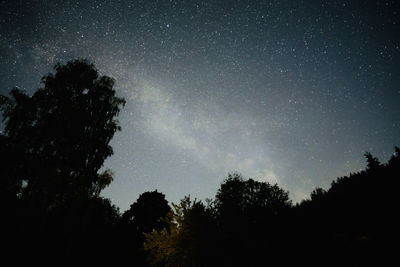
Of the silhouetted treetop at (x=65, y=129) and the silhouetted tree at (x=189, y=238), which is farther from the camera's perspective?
the silhouetted treetop at (x=65, y=129)

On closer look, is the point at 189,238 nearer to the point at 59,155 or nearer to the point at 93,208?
the point at 93,208

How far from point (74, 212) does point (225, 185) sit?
30570 millimetres

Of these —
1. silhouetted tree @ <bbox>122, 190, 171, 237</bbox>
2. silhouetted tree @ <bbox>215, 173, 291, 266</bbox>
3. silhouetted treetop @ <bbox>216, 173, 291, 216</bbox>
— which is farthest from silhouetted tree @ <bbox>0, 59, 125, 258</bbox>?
silhouetted treetop @ <bbox>216, 173, 291, 216</bbox>

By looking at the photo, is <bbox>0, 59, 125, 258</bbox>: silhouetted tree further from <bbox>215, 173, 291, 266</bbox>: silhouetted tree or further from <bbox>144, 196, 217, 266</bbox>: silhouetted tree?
<bbox>215, 173, 291, 266</bbox>: silhouetted tree

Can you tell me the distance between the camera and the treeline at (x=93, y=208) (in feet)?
26.5

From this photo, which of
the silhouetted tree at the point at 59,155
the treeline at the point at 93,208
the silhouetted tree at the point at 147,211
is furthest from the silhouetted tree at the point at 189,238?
the silhouetted tree at the point at 147,211

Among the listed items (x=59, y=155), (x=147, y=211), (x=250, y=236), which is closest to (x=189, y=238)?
(x=250, y=236)

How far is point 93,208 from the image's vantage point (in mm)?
15484

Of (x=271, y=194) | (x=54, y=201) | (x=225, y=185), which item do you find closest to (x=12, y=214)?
(x=54, y=201)

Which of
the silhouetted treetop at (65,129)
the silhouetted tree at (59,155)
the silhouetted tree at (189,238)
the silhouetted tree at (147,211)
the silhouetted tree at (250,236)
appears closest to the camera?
the silhouetted tree at (189,238)

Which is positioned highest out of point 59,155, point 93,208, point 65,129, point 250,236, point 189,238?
point 65,129

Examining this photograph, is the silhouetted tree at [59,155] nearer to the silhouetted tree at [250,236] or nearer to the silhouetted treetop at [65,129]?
the silhouetted treetop at [65,129]

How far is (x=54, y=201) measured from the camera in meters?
13.6

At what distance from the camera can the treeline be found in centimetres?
806
